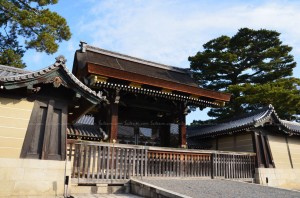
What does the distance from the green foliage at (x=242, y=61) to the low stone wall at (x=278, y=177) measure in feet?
29.9

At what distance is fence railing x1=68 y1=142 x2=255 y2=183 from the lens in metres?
9.76

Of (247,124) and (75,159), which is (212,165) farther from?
(75,159)

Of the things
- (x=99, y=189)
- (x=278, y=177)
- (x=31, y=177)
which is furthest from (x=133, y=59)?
(x=278, y=177)

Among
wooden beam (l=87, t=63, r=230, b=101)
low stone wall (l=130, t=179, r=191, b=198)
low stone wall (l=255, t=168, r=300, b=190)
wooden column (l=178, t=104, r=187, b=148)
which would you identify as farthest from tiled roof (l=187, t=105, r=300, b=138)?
low stone wall (l=130, t=179, r=191, b=198)

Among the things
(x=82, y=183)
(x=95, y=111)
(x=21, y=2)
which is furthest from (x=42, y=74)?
(x=21, y=2)

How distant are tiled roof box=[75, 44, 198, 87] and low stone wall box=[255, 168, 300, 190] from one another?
631 cm

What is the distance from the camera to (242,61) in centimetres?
2698

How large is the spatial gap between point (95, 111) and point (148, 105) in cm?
275

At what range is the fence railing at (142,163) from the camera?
32.0 feet

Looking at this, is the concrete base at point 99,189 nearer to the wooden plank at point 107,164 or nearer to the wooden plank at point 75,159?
the wooden plank at point 107,164

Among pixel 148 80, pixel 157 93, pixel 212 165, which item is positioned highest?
pixel 148 80

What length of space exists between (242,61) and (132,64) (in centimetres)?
1405

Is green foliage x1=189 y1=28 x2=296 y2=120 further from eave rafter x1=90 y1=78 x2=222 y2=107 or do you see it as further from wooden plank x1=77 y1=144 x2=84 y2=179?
wooden plank x1=77 y1=144 x2=84 y2=179

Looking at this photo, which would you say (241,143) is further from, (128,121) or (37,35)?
(37,35)
